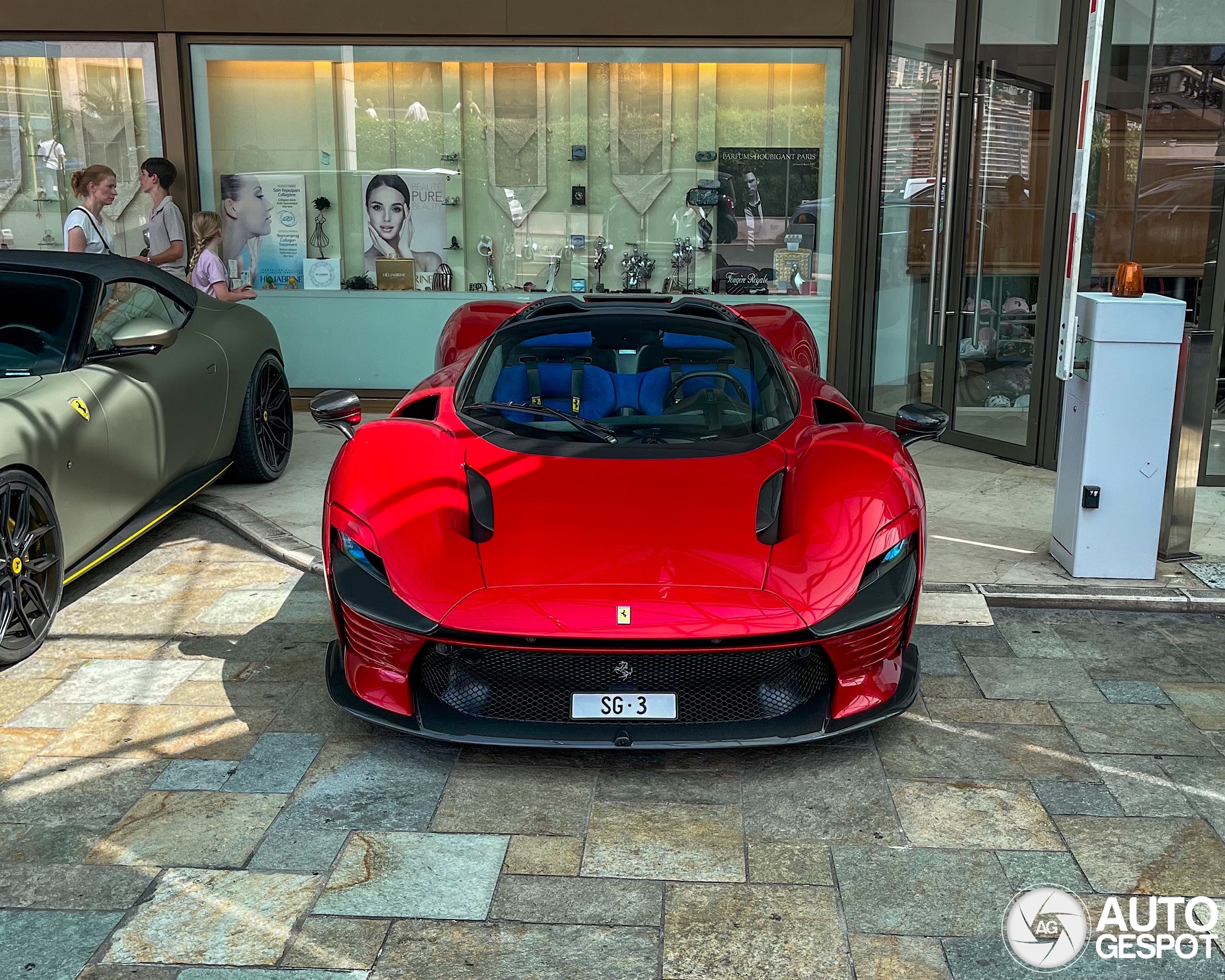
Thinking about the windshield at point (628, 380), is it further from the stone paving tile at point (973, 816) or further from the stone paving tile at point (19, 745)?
the stone paving tile at point (19, 745)

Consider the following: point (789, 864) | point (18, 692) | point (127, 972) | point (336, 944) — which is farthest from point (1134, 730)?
point (18, 692)

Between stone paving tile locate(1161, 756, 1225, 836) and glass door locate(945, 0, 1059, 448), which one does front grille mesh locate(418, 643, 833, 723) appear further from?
glass door locate(945, 0, 1059, 448)

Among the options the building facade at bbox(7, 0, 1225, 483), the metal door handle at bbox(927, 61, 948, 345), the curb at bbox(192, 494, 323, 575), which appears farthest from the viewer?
the building facade at bbox(7, 0, 1225, 483)

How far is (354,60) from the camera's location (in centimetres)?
894

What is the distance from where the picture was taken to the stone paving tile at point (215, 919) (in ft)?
8.75

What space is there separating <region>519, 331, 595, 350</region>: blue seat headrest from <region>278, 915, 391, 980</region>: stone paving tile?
250cm

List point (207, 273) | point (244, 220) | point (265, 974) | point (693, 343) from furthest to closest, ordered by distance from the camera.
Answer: point (244, 220)
point (207, 273)
point (693, 343)
point (265, 974)

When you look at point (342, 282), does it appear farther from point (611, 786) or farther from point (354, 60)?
point (611, 786)

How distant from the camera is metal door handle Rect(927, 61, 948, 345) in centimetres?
770

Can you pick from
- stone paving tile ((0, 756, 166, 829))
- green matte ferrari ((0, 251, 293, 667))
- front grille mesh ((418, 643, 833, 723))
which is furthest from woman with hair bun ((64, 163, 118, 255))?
front grille mesh ((418, 643, 833, 723))

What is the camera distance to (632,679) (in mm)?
3398

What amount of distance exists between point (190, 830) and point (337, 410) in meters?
1.84

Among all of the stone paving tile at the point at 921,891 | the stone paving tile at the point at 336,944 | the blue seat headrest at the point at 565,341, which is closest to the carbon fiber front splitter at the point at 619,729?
the stone paving tile at the point at 921,891

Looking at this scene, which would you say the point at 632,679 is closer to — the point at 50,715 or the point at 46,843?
the point at 46,843
